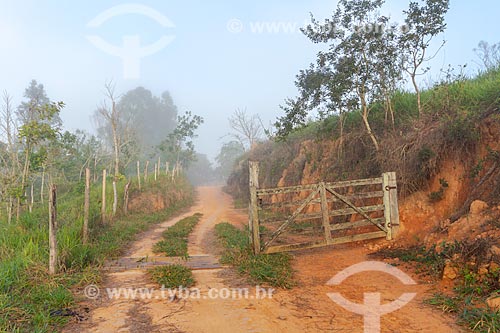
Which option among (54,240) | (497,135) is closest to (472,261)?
(497,135)

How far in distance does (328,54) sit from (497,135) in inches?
215

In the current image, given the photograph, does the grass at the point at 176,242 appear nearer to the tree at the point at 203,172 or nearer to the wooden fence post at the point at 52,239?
the wooden fence post at the point at 52,239

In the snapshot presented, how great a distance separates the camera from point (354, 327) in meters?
4.23

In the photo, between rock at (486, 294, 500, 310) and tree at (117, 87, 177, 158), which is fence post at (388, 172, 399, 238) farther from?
tree at (117, 87, 177, 158)

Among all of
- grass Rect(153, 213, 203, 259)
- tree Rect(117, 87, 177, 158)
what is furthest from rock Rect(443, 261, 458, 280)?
tree Rect(117, 87, 177, 158)

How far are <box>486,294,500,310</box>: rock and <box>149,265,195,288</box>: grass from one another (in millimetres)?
4581

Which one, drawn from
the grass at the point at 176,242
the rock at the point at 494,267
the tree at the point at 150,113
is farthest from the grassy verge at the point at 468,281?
the tree at the point at 150,113

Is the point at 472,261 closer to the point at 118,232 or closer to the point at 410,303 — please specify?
the point at 410,303

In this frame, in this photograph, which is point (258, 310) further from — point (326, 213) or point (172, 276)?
point (326, 213)

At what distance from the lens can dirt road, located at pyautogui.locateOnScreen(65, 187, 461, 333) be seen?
429cm

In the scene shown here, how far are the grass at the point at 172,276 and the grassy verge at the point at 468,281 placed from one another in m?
4.02

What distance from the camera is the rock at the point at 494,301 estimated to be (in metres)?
4.37

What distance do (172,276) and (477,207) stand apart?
619 cm

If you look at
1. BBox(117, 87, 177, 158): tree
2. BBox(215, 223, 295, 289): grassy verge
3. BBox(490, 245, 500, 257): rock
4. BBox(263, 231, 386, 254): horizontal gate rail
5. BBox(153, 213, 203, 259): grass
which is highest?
BBox(117, 87, 177, 158): tree
